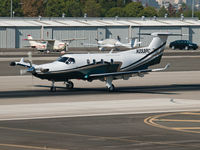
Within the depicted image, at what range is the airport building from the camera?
124 metres

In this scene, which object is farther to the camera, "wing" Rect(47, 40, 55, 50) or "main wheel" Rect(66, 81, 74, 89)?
"wing" Rect(47, 40, 55, 50)

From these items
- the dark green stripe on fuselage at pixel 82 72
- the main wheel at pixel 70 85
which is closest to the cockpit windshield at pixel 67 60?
the dark green stripe on fuselage at pixel 82 72

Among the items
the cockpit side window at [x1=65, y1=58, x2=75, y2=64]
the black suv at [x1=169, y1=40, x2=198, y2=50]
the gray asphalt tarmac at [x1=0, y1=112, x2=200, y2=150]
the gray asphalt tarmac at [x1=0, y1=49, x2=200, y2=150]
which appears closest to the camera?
the gray asphalt tarmac at [x1=0, y1=112, x2=200, y2=150]

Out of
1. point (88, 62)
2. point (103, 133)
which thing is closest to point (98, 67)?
point (88, 62)

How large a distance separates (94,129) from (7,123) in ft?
14.8

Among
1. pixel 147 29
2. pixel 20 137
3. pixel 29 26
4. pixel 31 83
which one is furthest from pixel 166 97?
pixel 147 29

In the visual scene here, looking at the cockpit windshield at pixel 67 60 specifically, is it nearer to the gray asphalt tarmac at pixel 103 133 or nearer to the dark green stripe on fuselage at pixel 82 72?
the dark green stripe on fuselage at pixel 82 72

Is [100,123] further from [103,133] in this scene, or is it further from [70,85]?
[70,85]

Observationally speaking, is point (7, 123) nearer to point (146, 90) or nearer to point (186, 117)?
point (186, 117)

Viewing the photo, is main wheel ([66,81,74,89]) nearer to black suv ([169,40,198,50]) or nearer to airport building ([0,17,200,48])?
airport building ([0,17,200,48])

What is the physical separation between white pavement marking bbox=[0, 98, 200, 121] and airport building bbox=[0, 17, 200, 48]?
80546mm

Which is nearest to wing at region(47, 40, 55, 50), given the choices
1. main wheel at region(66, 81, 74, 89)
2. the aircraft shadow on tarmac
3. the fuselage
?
the aircraft shadow on tarmac

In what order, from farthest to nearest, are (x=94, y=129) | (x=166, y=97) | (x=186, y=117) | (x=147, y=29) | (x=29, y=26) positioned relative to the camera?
(x=147, y=29) → (x=29, y=26) → (x=166, y=97) → (x=186, y=117) → (x=94, y=129)

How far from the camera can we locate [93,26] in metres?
132
